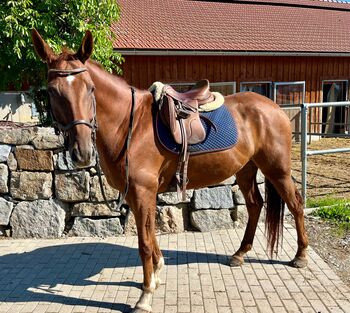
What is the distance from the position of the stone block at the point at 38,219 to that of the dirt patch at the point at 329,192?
315 centimetres

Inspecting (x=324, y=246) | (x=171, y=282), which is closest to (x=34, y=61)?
(x=171, y=282)

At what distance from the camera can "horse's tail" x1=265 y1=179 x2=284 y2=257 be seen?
13.3 ft

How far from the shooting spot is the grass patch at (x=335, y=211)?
501 cm

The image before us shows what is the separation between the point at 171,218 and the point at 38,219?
5.54 feet

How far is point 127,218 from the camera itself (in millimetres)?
4859

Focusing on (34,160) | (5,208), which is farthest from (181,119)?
(5,208)

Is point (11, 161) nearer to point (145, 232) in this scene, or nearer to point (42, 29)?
point (42, 29)

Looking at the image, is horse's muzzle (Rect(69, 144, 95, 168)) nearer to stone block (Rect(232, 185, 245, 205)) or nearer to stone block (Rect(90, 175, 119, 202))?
stone block (Rect(90, 175, 119, 202))

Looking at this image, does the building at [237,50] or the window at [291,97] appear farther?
the window at [291,97]

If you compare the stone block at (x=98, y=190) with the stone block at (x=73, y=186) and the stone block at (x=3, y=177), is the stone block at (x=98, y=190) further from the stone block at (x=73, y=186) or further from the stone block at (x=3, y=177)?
the stone block at (x=3, y=177)

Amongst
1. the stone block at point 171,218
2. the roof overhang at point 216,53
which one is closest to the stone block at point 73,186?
the stone block at point 171,218

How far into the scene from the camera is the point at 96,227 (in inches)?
195

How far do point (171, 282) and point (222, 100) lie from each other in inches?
72.2

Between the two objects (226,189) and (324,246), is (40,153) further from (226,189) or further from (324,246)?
(324,246)
